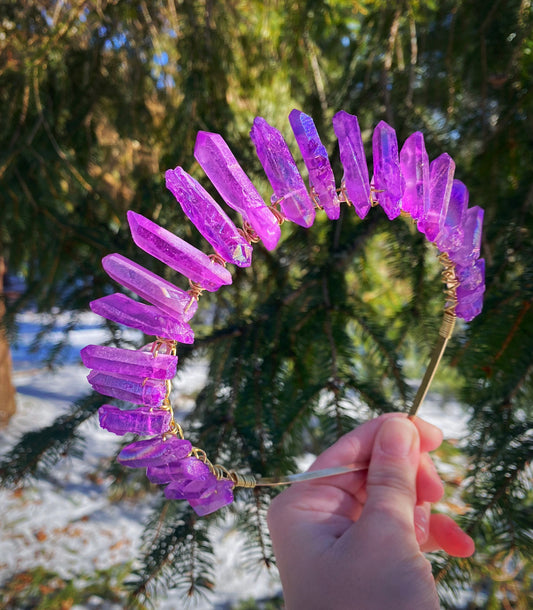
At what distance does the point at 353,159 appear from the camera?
57 centimetres

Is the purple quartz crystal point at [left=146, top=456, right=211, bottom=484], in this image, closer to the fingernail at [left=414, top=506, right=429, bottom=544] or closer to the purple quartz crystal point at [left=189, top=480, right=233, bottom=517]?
the purple quartz crystal point at [left=189, top=480, right=233, bottom=517]

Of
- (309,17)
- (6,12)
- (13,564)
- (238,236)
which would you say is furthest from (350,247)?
(13,564)

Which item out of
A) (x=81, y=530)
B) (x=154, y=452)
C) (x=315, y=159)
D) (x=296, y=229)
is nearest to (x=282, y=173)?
(x=315, y=159)

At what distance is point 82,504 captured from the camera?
2.38m

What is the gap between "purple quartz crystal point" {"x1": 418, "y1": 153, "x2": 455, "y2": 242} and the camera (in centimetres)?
63

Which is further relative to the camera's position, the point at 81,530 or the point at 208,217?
the point at 81,530

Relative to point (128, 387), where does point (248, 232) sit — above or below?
above

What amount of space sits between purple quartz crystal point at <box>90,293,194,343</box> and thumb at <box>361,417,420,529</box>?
33cm

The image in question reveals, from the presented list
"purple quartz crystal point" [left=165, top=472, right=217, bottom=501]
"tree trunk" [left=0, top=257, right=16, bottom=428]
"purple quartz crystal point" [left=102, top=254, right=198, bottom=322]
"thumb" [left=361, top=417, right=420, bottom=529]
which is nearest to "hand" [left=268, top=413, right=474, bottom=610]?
"thumb" [left=361, top=417, right=420, bottom=529]

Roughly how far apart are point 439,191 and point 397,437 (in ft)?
1.23

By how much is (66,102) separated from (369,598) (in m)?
1.35

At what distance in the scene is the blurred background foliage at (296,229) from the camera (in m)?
0.78

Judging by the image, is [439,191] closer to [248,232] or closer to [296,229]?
[248,232]

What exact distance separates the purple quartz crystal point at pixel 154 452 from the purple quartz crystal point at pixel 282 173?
1.13 ft
